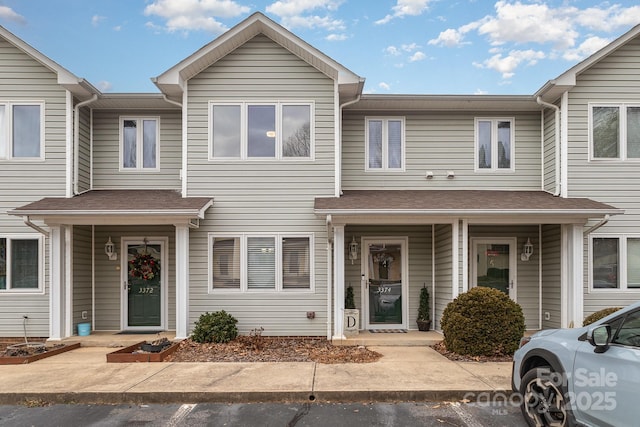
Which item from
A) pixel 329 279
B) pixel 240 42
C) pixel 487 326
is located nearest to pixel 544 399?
pixel 487 326

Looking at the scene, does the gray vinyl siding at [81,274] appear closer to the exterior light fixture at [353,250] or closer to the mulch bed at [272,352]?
the mulch bed at [272,352]

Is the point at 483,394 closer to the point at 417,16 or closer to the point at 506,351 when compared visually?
the point at 506,351

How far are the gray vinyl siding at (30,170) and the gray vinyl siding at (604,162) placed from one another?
11.1 metres

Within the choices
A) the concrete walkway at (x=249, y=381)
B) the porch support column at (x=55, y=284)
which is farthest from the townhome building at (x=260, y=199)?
the concrete walkway at (x=249, y=381)

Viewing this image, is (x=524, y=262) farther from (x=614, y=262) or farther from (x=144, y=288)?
(x=144, y=288)

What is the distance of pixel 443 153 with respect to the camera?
36.7 ft

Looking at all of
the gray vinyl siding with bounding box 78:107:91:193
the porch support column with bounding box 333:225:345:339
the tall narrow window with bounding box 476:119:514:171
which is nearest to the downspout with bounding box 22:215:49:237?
the gray vinyl siding with bounding box 78:107:91:193

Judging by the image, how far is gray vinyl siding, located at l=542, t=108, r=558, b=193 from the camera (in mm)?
10608

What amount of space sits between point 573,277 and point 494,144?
3.50 meters

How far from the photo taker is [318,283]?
392 inches

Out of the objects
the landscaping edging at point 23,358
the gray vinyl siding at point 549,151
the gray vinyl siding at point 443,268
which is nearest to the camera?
the landscaping edging at point 23,358

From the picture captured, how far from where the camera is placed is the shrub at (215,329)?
9125 mm

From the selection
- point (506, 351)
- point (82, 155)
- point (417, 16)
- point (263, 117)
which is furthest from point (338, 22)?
point (506, 351)

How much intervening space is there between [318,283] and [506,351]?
3859 millimetres
